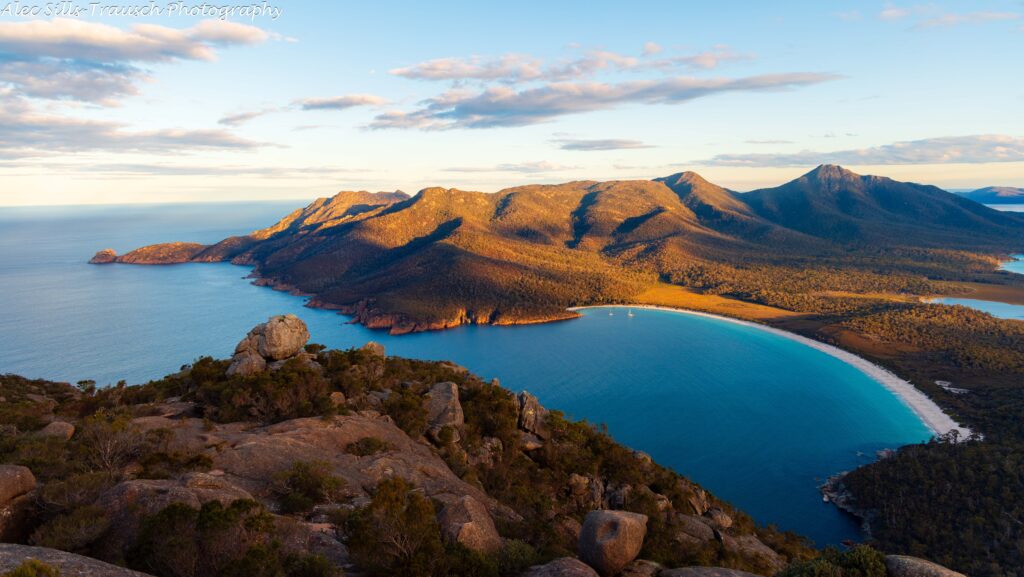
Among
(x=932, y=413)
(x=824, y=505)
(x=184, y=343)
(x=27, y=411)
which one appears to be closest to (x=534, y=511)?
(x=27, y=411)

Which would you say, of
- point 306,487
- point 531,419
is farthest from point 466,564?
point 531,419

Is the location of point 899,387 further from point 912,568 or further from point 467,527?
point 467,527

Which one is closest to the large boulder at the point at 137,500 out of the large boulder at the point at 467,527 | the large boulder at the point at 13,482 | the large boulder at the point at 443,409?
the large boulder at the point at 13,482

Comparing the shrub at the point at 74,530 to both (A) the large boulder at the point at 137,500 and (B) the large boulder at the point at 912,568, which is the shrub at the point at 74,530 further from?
(B) the large boulder at the point at 912,568

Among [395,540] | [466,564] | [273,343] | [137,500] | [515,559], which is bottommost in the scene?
[515,559]

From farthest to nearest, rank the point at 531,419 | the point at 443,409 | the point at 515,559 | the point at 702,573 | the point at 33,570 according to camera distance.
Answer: the point at 531,419, the point at 443,409, the point at 515,559, the point at 702,573, the point at 33,570
